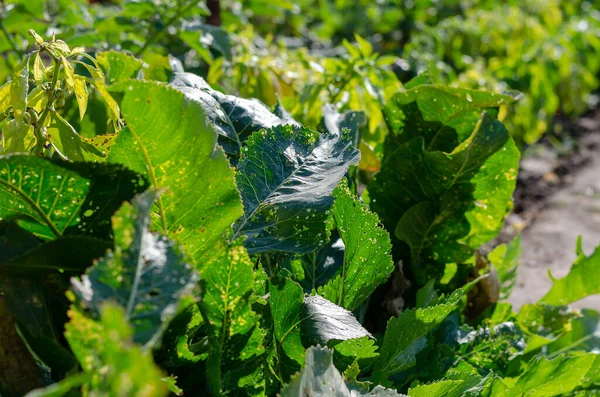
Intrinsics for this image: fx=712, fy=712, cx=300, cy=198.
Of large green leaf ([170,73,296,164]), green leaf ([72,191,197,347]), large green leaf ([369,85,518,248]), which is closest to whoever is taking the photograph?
green leaf ([72,191,197,347])

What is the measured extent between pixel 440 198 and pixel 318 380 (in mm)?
984

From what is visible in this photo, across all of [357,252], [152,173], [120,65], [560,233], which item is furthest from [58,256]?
[560,233]

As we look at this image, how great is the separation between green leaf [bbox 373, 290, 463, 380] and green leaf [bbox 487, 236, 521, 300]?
0.97 meters

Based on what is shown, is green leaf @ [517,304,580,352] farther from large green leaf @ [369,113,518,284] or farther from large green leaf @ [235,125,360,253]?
large green leaf @ [235,125,360,253]

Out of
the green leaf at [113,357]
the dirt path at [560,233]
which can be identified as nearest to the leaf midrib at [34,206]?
the green leaf at [113,357]

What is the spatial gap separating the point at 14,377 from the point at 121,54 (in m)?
0.96

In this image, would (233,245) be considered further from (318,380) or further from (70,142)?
(70,142)

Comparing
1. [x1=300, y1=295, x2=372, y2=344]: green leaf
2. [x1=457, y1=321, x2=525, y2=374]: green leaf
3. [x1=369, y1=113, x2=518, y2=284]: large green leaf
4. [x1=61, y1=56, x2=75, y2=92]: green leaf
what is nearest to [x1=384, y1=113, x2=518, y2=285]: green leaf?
[x1=369, y1=113, x2=518, y2=284]: large green leaf

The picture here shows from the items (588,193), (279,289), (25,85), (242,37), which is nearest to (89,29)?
(242,37)

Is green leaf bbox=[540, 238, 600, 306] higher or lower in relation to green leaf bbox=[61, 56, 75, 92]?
lower

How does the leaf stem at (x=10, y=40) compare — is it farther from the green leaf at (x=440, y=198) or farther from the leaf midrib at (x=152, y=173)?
the leaf midrib at (x=152, y=173)

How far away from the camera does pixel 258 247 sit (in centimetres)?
147

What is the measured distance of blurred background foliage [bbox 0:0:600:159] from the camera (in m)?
2.73

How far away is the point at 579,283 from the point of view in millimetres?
2316
